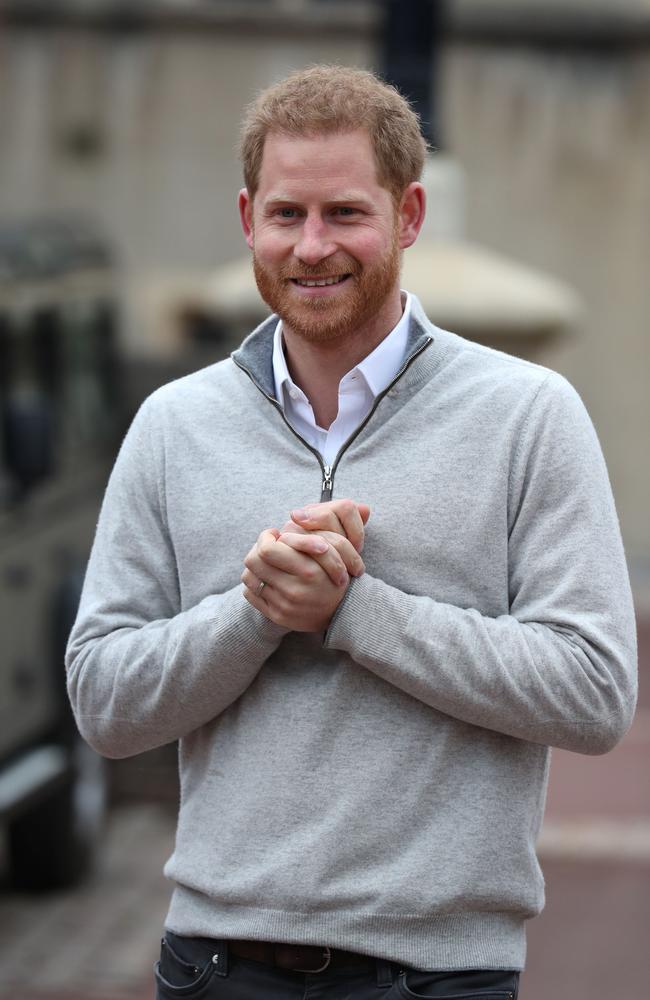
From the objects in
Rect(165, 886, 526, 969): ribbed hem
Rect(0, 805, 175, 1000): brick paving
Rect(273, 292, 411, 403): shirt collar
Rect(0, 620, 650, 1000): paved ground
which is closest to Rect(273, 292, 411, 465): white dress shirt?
Rect(273, 292, 411, 403): shirt collar

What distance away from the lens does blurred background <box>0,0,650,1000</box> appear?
6578 mm

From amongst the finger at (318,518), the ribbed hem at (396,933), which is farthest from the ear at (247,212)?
the ribbed hem at (396,933)

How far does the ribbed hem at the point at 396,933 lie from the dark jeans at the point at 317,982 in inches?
0.8

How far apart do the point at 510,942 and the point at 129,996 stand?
3722 millimetres

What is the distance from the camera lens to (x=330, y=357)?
2.66 m

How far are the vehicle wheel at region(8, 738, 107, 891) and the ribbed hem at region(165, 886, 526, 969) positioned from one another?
197 inches

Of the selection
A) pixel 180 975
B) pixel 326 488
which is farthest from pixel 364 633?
pixel 180 975

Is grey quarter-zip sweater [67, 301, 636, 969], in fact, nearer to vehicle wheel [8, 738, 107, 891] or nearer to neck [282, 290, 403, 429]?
neck [282, 290, 403, 429]

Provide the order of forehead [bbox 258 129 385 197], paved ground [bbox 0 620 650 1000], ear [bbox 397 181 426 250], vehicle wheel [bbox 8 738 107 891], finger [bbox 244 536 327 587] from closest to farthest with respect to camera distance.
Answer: finger [bbox 244 536 327 587], forehead [bbox 258 129 385 197], ear [bbox 397 181 426 250], paved ground [bbox 0 620 650 1000], vehicle wheel [bbox 8 738 107 891]

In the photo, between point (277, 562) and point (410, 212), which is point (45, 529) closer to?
point (410, 212)

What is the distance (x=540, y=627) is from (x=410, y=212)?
644 millimetres

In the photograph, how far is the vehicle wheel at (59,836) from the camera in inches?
294

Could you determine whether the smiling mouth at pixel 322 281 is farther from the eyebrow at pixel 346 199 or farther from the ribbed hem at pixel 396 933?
the ribbed hem at pixel 396 933

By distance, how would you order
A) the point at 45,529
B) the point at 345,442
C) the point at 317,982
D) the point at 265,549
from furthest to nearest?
the point at 45,529
the point at 345,442
the point at 317,982
the point at 265,549
